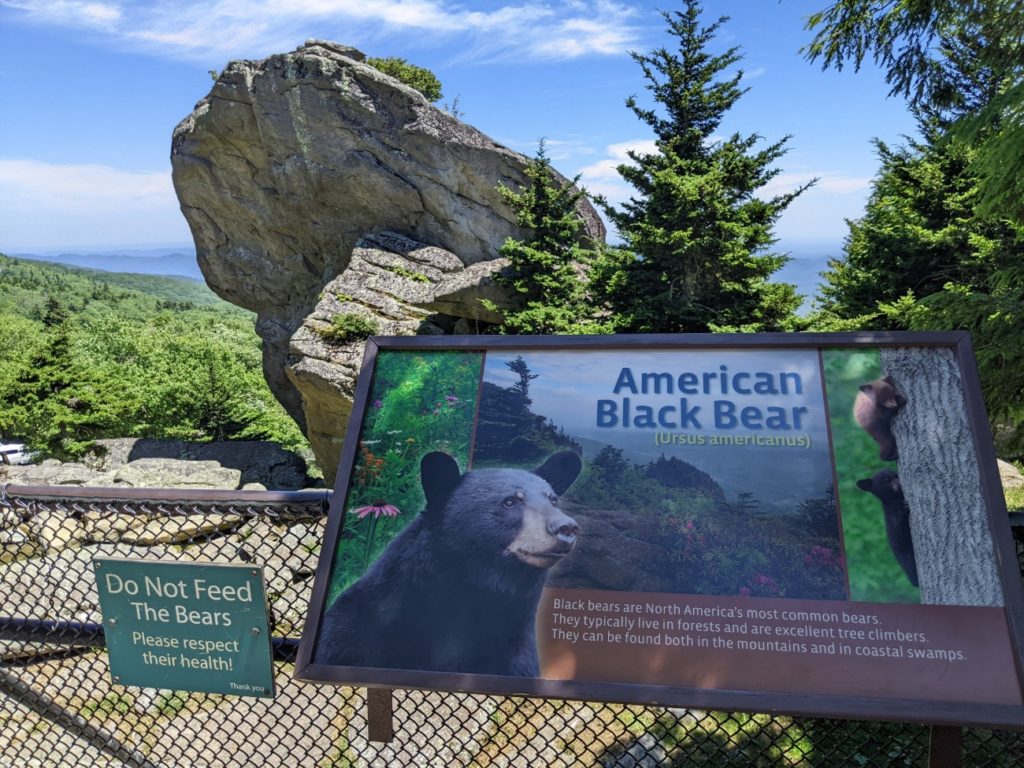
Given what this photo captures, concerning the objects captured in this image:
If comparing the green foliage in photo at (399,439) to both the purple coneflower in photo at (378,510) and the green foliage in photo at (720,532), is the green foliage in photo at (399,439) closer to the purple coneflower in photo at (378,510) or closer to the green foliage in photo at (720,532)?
the purple coneflower in photo at (378,510)

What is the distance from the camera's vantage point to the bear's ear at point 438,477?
2.38 meters

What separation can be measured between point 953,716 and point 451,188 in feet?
66.8

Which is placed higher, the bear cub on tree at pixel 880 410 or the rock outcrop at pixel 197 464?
the bear cub on tree at pixel 880 410

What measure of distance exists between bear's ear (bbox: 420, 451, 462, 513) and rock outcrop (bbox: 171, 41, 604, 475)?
15.3 m

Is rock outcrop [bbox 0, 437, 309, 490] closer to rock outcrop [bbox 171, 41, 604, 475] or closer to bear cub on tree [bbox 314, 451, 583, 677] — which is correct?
rock outcrop [bbox 171, 41, 604, 475]

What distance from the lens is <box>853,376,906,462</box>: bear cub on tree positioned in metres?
2.25

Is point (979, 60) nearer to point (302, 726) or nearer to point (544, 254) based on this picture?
point (302, 726)

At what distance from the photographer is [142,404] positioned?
2672cm

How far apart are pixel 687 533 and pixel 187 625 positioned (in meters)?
1.77

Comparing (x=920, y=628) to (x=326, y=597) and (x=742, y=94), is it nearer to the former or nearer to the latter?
(x=326, y=597)

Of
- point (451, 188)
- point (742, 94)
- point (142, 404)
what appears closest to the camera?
point (742, 94)

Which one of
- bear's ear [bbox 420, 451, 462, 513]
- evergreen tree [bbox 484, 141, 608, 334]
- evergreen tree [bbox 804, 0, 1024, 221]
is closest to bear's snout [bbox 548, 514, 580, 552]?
bear's ear [bbox 420, 451, 462, 513]

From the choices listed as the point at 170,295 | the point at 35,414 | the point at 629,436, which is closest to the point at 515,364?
the point at 629,436

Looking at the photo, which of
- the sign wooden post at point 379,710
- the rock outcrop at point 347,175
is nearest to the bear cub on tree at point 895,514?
the sign wooden post at point 379,710
